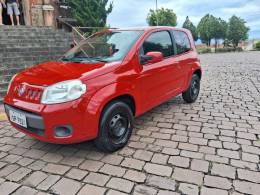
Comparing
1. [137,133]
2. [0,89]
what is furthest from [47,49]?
[137,133]

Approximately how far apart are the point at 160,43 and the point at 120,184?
8.66 feet

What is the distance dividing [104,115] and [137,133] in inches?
42.0

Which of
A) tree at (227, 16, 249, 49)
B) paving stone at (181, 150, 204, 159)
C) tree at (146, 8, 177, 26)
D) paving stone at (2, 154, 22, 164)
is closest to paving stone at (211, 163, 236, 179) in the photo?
paving stone at (181, 150, 204, 159)

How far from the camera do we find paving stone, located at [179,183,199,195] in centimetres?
261

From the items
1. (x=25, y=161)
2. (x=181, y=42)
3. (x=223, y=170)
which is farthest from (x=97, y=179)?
(x=181, y=42)

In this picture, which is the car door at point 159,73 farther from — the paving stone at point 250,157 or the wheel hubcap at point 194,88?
the paving stone at point 250,157

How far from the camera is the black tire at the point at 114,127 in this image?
127 inches

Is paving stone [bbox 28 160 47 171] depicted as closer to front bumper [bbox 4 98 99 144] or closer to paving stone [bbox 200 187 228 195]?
front bumper [bbox 4 98 99 144]

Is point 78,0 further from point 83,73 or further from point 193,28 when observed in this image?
point 193,28

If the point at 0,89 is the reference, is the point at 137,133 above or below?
below

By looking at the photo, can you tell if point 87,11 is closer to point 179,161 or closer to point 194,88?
point 194,88

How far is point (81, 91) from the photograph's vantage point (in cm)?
297

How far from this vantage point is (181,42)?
17.2 ft

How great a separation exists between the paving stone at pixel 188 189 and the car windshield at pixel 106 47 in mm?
1885
